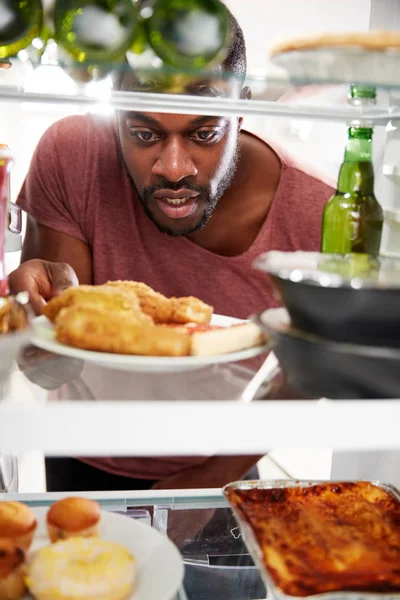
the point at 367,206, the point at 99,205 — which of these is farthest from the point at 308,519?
the point at 99,205

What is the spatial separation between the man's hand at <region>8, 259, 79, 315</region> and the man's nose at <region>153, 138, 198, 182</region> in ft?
0.95

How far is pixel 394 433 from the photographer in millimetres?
595

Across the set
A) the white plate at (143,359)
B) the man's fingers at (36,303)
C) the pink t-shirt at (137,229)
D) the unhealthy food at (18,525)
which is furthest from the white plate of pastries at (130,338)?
the pink t-shirt at (137,229)

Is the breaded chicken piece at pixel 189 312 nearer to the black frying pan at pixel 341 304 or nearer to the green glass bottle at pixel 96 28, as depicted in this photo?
the black frying pan at pixel 341 304

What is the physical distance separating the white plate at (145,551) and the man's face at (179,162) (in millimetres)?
696

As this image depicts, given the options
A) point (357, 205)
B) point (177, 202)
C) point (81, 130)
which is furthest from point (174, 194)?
point (357, 205)

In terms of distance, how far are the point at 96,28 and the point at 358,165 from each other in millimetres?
403

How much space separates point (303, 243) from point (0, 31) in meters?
1.07

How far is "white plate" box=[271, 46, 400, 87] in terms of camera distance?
2.17 ft

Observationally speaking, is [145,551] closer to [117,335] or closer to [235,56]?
[117,335]

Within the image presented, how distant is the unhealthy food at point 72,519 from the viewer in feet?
2.66

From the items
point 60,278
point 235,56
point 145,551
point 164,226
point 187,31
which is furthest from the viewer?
point 164,226

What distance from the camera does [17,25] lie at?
28.7 inches

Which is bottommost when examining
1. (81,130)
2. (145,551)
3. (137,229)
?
(145,551)
